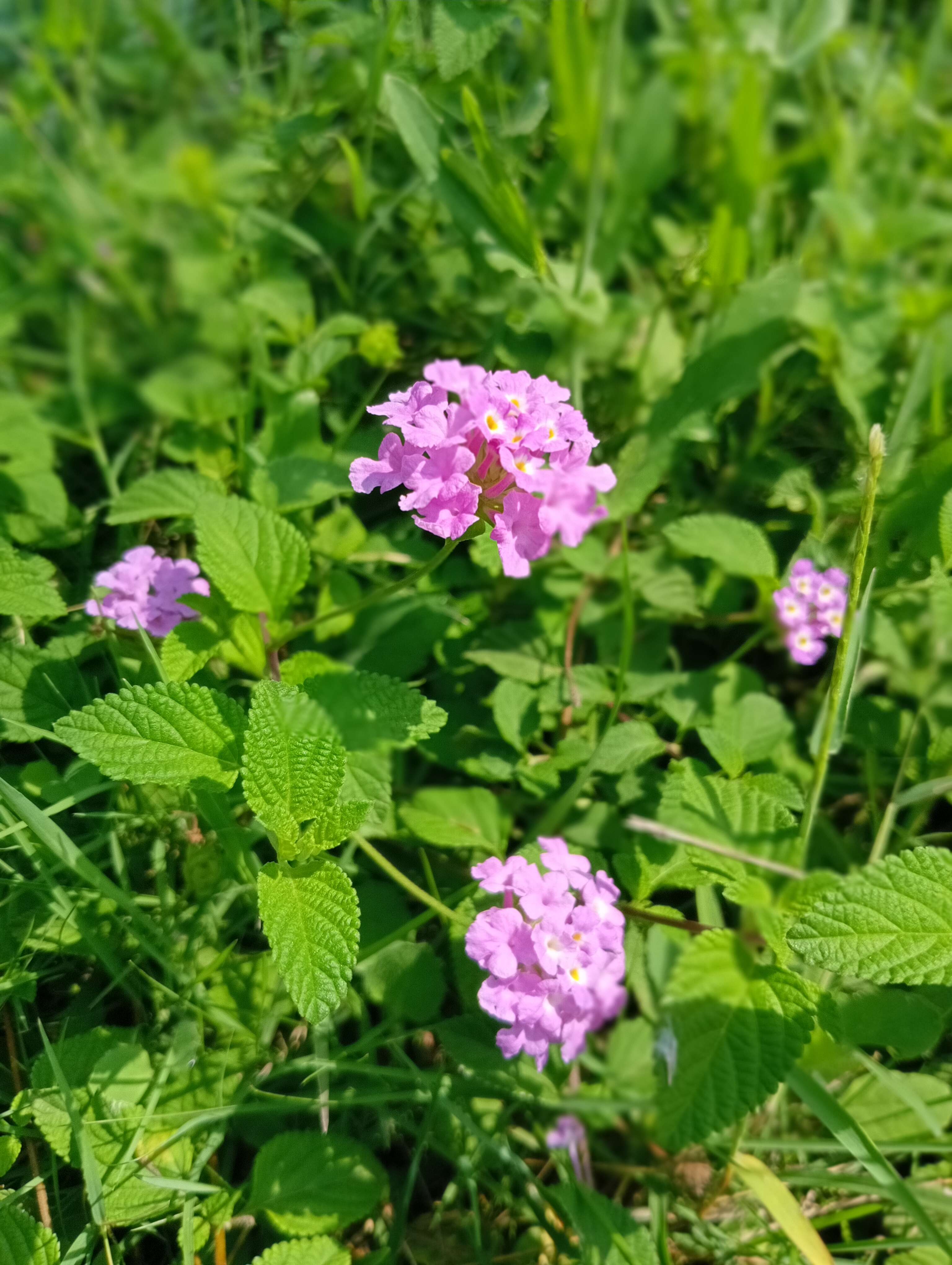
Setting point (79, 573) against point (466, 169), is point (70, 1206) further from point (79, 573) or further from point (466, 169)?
point (466, 169)

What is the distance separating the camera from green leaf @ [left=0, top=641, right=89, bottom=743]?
1.82 meters

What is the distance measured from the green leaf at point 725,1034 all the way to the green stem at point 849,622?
0.69ft

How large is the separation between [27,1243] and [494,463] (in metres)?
1.51

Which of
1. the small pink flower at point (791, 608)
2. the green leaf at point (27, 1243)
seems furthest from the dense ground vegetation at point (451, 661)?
the small pink flower at point (791, 608)

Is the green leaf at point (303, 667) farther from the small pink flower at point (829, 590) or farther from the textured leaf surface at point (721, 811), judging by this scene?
the small pink flower at point (829, 590)

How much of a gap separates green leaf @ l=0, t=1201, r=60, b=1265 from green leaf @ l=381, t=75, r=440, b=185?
2.39 meters

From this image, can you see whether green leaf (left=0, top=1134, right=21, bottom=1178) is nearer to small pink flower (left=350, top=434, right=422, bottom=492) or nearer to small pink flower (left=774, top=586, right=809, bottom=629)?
small pink flower (left=350, top=434, right=422, bottom=492)

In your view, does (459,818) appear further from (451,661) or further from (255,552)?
(255,552)

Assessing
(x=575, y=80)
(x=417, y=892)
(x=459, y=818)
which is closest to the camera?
(x=417, y=892)

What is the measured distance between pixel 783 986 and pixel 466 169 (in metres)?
1.99

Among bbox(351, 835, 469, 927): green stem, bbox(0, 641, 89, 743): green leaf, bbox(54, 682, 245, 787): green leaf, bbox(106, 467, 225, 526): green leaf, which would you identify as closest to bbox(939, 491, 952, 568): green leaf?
bbox(351, 835, 469, 927): green stem

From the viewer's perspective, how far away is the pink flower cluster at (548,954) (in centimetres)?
146

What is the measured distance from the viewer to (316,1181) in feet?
5.13

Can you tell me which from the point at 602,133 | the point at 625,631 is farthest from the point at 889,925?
the point at 602,133
